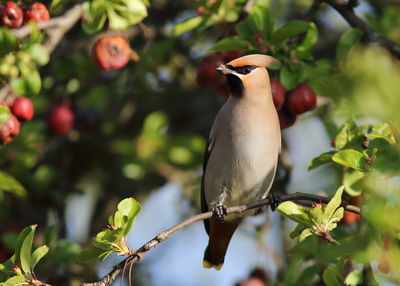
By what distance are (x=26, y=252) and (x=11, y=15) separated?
1.32 m

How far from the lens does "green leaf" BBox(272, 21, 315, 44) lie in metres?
3.34

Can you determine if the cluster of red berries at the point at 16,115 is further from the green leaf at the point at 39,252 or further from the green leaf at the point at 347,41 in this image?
the green leaf at the point at 347,41

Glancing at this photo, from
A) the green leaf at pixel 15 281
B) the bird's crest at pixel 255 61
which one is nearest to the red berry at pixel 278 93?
the bird's crest at pixel 255 61

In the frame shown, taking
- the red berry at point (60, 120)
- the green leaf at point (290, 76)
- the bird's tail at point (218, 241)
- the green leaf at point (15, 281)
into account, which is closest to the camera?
the green leaf at point (15, 281)

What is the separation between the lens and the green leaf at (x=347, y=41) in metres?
3.47

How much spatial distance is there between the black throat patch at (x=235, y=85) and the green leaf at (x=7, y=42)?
1113 mm

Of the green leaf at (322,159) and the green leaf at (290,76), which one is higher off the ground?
the green leaf at (290,76)

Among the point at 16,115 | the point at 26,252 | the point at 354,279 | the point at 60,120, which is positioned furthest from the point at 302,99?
the point at 60,120

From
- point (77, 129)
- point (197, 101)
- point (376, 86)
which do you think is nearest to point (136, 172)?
point (77, 129)

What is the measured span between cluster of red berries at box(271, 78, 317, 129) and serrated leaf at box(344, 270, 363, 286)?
0.89 m

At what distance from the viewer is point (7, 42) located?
10.4ft

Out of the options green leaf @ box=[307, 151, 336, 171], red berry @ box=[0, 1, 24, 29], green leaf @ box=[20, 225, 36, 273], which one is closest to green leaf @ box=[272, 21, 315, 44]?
green leaf @ box=[307, 151, 336, 171]

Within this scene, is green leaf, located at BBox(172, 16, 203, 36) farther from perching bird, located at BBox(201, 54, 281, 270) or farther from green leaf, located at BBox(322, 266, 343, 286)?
green leaf, located at BBox(322, 266, 343, 286)

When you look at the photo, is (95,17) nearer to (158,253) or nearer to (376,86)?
(376,86)
